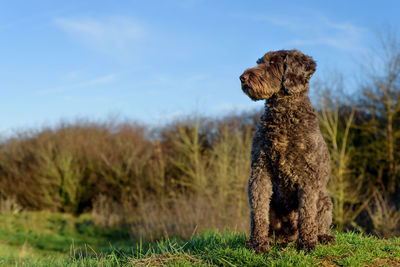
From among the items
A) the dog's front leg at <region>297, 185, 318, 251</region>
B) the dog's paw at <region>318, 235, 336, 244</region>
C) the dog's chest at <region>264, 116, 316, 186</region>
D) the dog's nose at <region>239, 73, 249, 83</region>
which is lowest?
the dog's paw at <region>318, 235, 336, 244</region>

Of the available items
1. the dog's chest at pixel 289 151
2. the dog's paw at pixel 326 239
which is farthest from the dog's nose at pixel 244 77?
the dog's paw at pixel 326 239

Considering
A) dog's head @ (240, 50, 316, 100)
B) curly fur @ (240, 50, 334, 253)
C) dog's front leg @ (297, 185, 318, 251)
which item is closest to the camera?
dog's front leg @ (297, 185, 318, 251)

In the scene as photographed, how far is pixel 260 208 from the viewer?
530cm

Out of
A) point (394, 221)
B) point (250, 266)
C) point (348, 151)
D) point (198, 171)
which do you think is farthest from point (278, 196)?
point (348, 151)

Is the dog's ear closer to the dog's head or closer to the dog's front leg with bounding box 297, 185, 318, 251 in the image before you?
the dog's head

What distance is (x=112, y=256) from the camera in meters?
5.86

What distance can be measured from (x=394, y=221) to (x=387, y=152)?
620 cm

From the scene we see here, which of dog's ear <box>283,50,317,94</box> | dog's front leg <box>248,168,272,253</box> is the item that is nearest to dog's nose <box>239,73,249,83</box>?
dog's ear <box>283,50,317,94</box>

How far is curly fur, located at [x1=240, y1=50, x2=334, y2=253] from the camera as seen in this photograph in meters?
5.26

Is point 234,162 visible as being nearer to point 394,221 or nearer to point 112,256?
point 394,221

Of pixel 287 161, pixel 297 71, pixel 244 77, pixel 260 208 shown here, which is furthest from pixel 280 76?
pixel 260 208

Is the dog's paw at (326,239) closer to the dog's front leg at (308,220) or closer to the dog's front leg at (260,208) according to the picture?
the dog's front leg at (308,220)

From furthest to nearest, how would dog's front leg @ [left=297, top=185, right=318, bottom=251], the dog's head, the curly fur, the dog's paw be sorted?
the dog's paw < the dog's head < the curly fur < dog's front leg @ [left=297, top=185, right=318, bottom=251]

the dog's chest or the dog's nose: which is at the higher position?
the dog's nose
